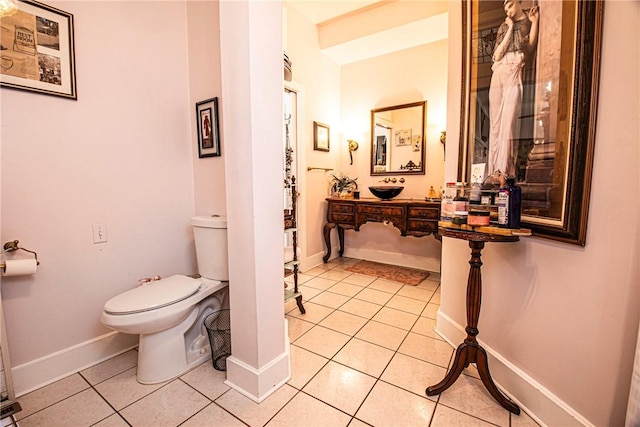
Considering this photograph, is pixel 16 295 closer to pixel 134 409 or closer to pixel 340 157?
pixel 134 409

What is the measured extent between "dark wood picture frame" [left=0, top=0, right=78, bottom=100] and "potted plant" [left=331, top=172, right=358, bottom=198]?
270cm

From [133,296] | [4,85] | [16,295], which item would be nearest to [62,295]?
[16,295]

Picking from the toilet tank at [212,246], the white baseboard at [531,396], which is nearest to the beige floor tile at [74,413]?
the toilet tank at [212,246]

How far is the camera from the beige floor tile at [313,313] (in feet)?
7.24

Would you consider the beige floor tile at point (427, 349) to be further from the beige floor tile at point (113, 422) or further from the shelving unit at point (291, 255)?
the beige floor tile at point (113, 422)

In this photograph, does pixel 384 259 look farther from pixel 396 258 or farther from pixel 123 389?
pixel 123 389

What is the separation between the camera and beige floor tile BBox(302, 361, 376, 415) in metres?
1.36

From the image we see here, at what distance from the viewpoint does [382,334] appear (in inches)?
77.5

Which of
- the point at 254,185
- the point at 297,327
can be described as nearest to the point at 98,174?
the point at 254,185

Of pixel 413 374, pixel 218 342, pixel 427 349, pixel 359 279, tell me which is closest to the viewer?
pixel 413 374

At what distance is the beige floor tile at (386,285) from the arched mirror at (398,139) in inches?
51.7

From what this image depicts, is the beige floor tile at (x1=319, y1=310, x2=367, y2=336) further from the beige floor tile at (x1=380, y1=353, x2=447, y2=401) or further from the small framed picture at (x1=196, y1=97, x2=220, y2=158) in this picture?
the small framed picture at (x1=196, y1=97, x2=220, y2=158)

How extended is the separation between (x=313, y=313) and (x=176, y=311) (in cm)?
114

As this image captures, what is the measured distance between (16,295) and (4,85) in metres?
1.01
